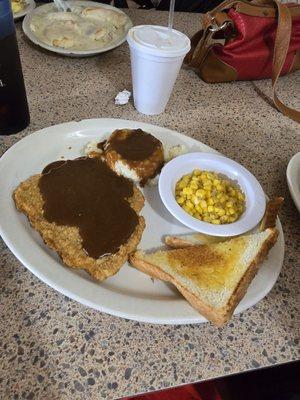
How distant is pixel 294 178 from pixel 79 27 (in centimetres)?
118

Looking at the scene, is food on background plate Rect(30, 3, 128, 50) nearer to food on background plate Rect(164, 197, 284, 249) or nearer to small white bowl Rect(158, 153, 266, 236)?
small white bowl Rect(158, 153, 266, 236)

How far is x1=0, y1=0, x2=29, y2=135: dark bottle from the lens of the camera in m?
0.94

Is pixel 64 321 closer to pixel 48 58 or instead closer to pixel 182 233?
pixel 182 233

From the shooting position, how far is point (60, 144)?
115 cm

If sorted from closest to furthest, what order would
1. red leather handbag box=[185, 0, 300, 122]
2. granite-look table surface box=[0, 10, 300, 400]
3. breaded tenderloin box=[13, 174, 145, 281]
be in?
granite-look table surface box=[0, 10, 300, 400] → breaded tenderloin box=[13, 174, 145, 281] → red leather handbag box=[185, 0, 300, 122]

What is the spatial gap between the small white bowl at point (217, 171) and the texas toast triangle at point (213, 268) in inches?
1.5

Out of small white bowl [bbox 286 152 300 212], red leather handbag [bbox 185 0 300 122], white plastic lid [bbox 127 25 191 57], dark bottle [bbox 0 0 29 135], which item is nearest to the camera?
dark bottle [bbox 0 0 29 135]

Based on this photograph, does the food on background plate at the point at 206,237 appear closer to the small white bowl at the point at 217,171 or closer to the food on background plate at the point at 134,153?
the small white bowl at the point at 217,171

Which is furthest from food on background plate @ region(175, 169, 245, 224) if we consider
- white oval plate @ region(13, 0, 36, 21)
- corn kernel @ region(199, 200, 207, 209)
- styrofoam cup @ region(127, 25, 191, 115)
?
white oval plate @ region(13, 0, 36, 21)

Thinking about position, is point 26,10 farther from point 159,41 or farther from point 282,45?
point 282,45

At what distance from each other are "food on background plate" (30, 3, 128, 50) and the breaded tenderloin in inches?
33.7

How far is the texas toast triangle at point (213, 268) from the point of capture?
0.77 m

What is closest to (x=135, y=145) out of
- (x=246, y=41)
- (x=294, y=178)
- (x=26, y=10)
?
(x=294, y=178)

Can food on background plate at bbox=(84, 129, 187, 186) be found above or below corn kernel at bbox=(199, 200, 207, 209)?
above
